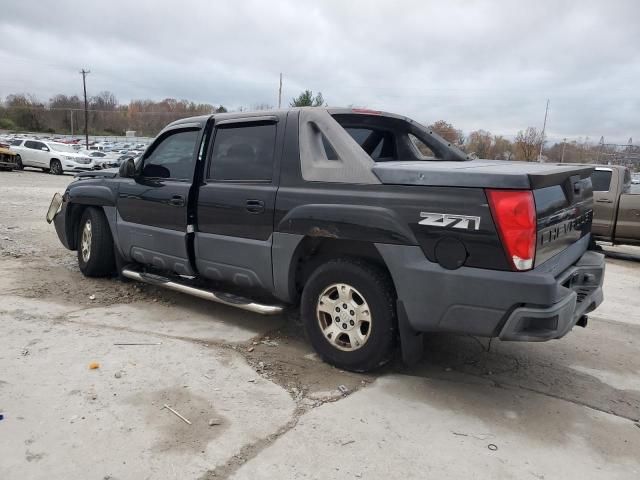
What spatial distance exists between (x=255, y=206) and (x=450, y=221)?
5.47 feet

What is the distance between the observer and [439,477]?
8.54 ft

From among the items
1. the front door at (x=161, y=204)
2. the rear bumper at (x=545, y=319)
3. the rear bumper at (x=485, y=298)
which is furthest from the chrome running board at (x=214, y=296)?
the rear bumper at (x=545, y=319)

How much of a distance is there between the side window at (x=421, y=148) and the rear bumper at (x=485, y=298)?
1.95 m

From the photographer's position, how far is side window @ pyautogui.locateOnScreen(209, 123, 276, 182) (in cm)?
419

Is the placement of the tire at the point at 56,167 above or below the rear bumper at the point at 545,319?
below

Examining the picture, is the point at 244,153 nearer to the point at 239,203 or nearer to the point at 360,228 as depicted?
the point at 239,203

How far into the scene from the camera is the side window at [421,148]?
16.5 ft

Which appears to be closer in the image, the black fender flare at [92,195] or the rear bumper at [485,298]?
the rear bumper at [485,298]

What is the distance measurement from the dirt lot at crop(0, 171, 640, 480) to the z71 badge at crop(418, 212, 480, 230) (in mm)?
1191

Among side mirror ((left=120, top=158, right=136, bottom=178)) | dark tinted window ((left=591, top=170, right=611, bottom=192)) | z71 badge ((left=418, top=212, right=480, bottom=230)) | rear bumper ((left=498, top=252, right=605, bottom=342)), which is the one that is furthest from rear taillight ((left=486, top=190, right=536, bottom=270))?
dark tinted window ((left=591, top=170, right=611, bottom=192))

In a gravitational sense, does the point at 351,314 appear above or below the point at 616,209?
below

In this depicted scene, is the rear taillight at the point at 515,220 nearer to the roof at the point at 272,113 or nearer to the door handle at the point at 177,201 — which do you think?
the roof at the point at 272,113

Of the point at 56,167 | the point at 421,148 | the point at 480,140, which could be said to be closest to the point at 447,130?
the point at 480,140

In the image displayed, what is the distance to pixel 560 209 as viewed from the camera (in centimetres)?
341
